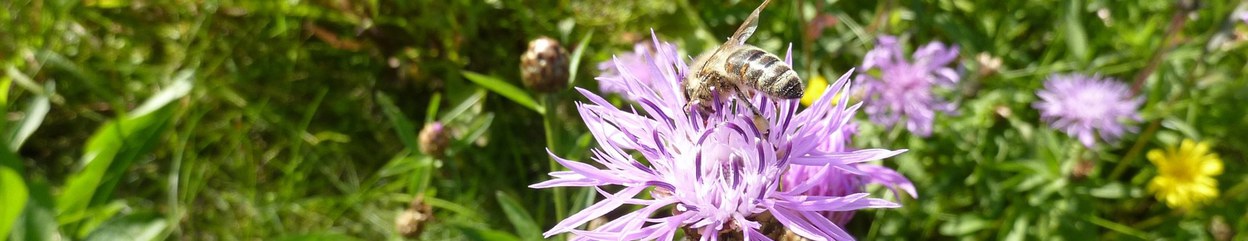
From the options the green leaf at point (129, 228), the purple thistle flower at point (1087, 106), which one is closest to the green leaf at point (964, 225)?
the purple thistle flower at point (1087, 106)

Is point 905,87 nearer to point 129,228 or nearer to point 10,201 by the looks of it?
point 129,228

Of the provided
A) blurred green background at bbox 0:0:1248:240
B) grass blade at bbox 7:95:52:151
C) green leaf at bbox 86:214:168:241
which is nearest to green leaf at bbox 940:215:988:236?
blurred green background at bbox 0:0:1248:240

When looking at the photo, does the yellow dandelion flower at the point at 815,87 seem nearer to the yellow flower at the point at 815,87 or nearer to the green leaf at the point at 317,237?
the yellow flower at the point at 815,87

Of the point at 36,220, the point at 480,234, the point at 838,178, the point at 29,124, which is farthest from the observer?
the point at 29,124

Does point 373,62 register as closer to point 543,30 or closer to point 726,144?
point 543,30

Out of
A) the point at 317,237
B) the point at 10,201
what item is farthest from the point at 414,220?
the point at 10,201
